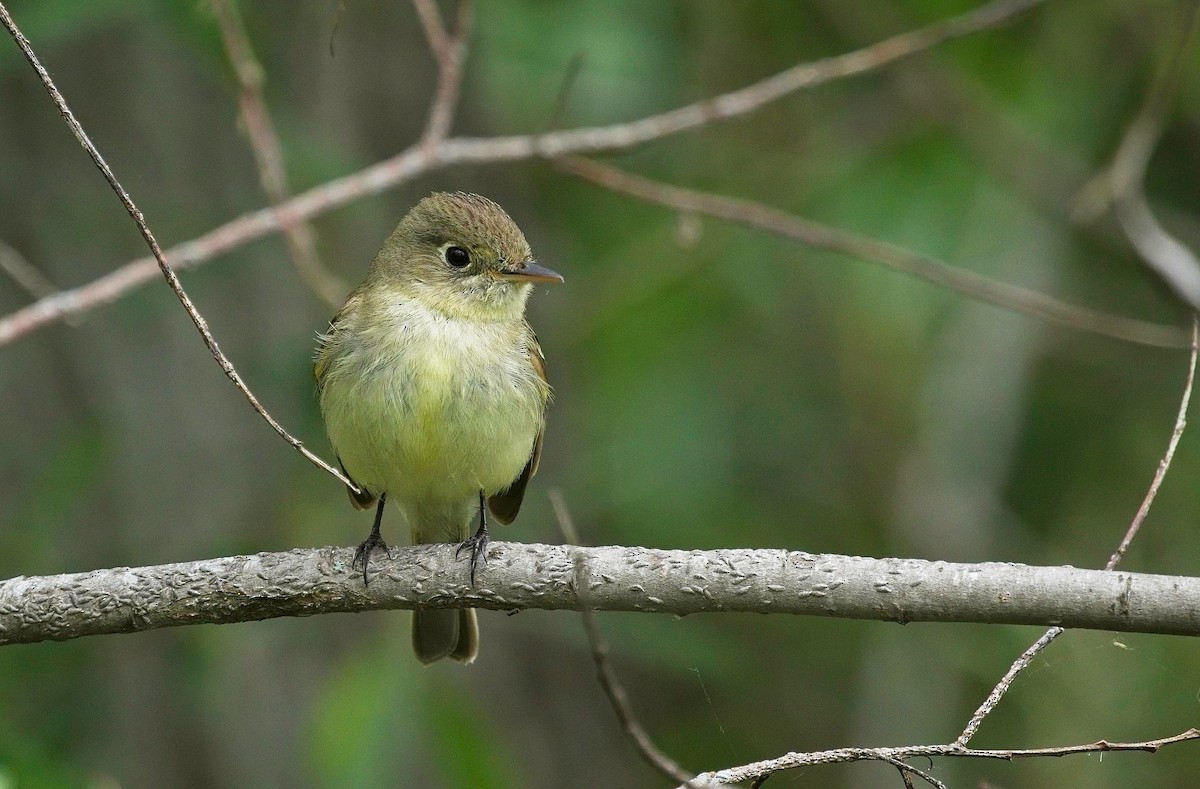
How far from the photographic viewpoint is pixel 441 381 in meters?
4.23

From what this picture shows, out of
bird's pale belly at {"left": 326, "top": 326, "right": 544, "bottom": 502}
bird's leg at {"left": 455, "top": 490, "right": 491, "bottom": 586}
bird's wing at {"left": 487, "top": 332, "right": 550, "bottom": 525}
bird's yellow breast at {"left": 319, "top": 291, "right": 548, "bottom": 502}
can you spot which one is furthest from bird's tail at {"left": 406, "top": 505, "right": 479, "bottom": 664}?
bird's leg at {"left": 455, "top": 490, "right": 491, "bottom": 586}

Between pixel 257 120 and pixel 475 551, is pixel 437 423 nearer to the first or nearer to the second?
pixel 475 551

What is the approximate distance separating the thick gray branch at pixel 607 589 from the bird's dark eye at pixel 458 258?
1362mm

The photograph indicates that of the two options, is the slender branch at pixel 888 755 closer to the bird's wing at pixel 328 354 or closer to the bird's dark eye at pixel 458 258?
the bird's wing at pixel 328 354

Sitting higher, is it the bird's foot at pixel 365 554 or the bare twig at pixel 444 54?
the bare twig at pixel 444 54

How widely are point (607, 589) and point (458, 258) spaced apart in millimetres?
1987

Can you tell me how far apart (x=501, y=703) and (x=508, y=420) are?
7.89 feet

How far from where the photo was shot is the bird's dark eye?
4773 mm

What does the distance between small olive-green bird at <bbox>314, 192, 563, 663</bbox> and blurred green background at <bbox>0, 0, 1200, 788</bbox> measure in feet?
2.47

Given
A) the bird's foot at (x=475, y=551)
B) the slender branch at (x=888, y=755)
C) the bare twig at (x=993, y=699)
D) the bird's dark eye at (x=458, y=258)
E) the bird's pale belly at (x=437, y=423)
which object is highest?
the bird's dark eye at (x=458, y=258)

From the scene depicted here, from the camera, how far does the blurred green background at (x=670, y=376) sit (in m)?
5.83

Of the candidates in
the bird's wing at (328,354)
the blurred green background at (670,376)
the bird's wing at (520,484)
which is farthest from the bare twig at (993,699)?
the blurred green background at (670,376)

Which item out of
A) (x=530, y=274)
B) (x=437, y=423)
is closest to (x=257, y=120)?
(x=530, y=274)

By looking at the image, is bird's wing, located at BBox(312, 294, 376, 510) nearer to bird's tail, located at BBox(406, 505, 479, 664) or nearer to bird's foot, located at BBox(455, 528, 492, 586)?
bird's tail, located at BBox(406, 505, 479, 664)
